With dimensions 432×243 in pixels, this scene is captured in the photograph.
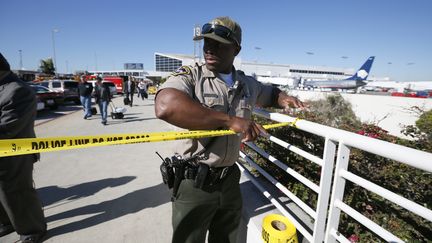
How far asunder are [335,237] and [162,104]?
1.55 meters

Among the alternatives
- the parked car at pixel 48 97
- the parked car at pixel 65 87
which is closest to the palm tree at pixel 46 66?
the parked car at pixel 65 87

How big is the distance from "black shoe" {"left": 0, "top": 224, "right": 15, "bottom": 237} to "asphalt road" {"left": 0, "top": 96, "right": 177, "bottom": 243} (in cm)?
5

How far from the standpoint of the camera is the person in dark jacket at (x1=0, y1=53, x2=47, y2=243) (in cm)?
230

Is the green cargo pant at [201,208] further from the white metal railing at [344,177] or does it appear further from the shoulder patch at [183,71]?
the shoulder patch at [183,71]

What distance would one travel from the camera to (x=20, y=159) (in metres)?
2.47

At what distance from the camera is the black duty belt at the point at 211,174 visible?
5.98 ft

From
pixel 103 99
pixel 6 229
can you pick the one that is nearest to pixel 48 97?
pixel 103 99

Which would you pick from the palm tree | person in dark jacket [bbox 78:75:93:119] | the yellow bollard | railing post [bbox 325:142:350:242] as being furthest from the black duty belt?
the palm tree

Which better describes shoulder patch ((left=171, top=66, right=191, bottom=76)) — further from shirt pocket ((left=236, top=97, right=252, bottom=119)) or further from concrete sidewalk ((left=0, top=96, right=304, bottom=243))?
concrete sidewalk ((left=0, top=96, right=304, bottom=243))

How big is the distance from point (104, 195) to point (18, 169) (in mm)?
1460

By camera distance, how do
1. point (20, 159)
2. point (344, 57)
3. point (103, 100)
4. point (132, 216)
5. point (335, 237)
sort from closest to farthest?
point (335, 237), point (20, 159), point (132, 216), point (103, 100), point (344, 57)

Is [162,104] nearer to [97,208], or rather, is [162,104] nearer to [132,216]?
[132,216]

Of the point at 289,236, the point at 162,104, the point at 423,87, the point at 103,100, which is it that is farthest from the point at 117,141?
the point at 423,87

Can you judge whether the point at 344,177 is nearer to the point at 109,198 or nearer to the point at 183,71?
the point at 183,71
